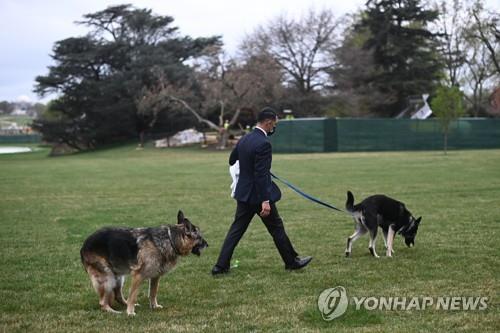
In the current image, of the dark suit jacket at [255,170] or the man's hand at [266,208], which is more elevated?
the dark suit jacket at [255,170]

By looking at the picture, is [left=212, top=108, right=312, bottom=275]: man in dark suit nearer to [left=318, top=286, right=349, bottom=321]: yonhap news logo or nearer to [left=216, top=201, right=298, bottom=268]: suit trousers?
[left=216, top=201, right=298, bottom=268]: suit trousers

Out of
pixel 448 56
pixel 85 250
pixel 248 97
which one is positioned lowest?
pixel 85 250

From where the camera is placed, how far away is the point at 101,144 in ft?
209

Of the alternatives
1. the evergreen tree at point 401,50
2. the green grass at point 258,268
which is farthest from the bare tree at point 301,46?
the green grass at point 258,268

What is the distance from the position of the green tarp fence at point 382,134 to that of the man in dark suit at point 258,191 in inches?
1423

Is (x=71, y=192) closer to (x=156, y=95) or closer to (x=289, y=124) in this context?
(x=289, y=124)

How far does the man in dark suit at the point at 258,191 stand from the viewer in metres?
7.55

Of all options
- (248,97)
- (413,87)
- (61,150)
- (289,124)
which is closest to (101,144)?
(61,150)

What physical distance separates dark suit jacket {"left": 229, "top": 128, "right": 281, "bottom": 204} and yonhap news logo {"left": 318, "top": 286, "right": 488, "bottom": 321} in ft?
5.68

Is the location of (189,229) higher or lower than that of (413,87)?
lower

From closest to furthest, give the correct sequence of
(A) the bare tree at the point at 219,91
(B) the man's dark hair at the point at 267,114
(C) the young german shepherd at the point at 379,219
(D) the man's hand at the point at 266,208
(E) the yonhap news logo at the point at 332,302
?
1. (E) the yonhap news logo at the point at 332,302
2. (D) the man's hand at the point at 266,208
3. (B) the man's dark hair at the point at 267,114
4. (C) the young german shepherd at the point at 379,219
5. (A) the bare tree at the point at 219,91

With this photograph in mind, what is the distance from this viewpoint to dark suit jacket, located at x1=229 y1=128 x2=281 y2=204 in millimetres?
7547

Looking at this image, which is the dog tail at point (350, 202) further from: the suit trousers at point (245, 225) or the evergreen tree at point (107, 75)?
the evergreen tree at point (107, 75)

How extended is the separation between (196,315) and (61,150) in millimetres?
60235
